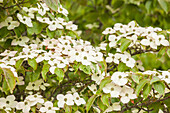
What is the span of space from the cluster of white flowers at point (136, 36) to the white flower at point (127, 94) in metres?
0.33

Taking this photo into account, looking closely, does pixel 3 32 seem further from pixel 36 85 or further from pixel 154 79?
pixel 154 79

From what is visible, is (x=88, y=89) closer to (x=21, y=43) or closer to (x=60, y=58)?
(x=60, y=58)

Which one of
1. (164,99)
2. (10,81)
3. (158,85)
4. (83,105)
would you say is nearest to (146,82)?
(158,85)

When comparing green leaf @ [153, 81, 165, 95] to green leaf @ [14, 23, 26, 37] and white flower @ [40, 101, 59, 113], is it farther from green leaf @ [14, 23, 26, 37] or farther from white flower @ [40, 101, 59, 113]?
green leaf @ [14, 23, 26, 37]

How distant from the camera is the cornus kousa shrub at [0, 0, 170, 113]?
59.1 inches

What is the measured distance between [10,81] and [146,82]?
0.66 metres

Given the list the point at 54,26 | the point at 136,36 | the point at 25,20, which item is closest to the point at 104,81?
the point at 136,36

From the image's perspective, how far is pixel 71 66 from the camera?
1547mm

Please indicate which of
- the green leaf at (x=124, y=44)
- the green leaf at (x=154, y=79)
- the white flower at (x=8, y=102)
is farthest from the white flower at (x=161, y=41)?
the white flower at (x=8, y=102)

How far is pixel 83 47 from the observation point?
5.64 feet

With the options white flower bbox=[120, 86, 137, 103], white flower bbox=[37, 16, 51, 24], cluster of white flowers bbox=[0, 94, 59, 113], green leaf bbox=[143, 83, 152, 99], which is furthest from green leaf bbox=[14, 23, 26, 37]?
green leaf bbox=[143, 83, 152, 99]

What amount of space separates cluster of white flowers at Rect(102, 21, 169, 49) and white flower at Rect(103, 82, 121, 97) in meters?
0.32

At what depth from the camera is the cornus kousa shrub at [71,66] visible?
1.50 m

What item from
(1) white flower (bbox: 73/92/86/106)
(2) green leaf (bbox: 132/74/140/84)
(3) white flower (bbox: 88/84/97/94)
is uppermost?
(2) green leaf (bbox: 132/74/140/84)
